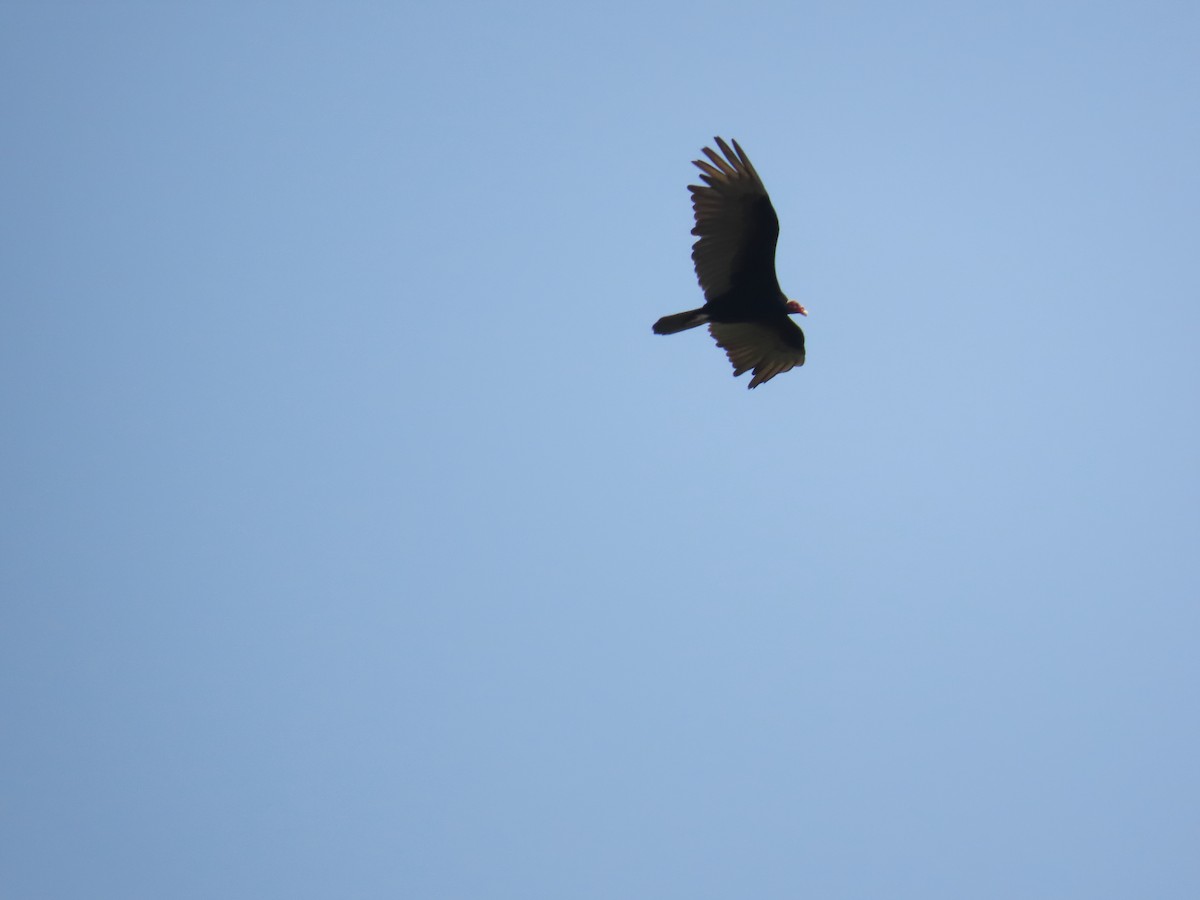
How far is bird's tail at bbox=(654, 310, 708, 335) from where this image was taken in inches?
583

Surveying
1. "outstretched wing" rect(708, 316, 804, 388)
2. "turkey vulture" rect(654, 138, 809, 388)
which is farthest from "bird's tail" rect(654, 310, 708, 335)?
"outstretched wing" rect(708, 316, 804, 388)

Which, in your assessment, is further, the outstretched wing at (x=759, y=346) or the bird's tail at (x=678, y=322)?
the outstretched wing at (x=759, y=346)

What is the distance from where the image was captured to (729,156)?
46.9ft

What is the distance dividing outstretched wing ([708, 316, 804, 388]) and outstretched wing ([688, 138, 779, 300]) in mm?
629

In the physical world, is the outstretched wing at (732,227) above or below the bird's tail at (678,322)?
above

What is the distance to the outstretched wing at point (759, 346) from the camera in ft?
51.0

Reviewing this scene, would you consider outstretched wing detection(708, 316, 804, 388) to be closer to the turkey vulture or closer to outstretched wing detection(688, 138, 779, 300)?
the turkey vulture

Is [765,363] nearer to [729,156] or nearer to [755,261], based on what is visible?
[755,261]

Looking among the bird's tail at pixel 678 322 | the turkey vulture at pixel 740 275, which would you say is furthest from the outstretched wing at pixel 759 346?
the bird's tail at pixel 678 322

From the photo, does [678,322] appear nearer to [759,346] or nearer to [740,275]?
[740,275]

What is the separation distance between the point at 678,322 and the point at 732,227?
4.25 ft

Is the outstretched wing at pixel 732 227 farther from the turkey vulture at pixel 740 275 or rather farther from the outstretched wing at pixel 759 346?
the outstretched wing at pixel 759 346

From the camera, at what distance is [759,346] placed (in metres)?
15.7

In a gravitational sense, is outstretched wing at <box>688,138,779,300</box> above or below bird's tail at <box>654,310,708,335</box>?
above
